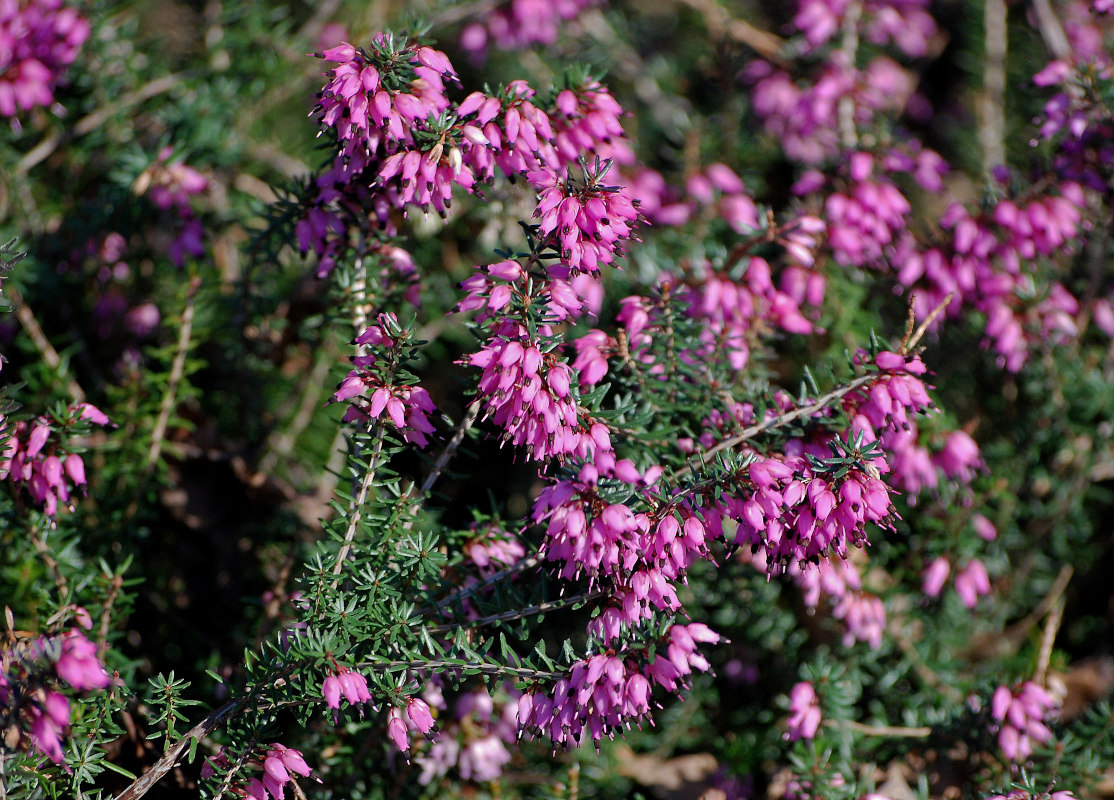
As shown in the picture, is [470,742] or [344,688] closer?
[344,688]

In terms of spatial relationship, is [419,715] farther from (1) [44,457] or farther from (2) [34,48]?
(2) [34,48]

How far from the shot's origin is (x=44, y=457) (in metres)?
2.79

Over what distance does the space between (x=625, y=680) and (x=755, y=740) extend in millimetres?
1577

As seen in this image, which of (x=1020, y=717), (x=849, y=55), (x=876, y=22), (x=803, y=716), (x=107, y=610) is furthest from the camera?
(x=876, y=22)

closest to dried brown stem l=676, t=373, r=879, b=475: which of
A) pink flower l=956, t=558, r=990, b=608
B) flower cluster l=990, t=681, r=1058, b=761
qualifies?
flower cluster l=990, t=681, r=1058, b=761

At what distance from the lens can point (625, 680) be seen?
8.00 feet

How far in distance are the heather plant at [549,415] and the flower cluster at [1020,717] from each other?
17mm

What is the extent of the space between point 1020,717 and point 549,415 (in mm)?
2174

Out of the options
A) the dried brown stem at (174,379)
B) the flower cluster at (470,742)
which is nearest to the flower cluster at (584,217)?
the flower cluster at (470,742)

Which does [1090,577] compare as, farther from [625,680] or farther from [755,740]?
[625,680]

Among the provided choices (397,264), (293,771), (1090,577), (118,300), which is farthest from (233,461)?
(1090,577)

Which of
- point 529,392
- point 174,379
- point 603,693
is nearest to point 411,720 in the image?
point 603,693

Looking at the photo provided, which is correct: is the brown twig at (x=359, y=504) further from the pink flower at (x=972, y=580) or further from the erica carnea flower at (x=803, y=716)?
the pink flower at (x=972, y=580)

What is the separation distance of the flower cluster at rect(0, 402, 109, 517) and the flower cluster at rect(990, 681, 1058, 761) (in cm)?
330
